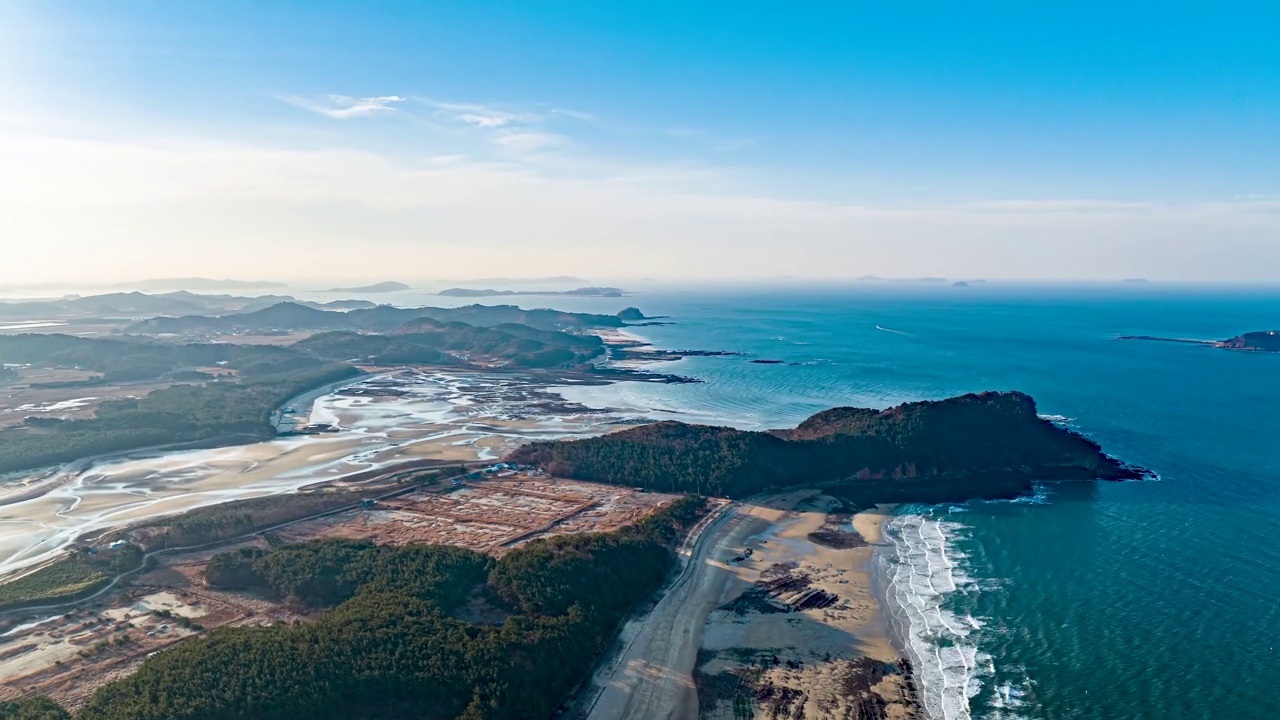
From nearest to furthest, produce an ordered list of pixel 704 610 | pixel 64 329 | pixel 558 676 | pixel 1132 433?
1. pixel 558 676
2. pixel 704 610
3. pixel 1132 433
4. pixel 64 329

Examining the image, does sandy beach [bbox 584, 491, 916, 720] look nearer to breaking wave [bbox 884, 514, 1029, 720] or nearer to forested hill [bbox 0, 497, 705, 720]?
breaking wave [bbox 884, 514, 1029, 720]

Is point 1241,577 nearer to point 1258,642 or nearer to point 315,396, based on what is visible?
point 1258,642

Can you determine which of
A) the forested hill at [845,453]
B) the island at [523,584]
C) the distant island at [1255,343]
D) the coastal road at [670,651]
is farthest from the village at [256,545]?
the distant island at [1255,343]

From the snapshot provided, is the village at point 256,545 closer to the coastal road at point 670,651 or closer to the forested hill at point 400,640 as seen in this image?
the forested hill at point 400,640

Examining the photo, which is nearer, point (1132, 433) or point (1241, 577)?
point (1241, 577)

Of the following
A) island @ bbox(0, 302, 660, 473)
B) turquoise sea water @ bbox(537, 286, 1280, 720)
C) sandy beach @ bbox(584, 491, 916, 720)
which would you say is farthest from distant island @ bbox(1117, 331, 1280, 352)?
sandy beach @ bbox(584, 491, 916, 720)

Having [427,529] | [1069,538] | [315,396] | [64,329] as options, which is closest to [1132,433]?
[1069,538]

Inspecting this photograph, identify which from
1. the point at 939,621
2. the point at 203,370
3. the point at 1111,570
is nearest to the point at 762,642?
the point at 939,621
